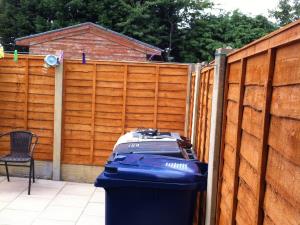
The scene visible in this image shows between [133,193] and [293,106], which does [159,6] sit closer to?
[133,193]

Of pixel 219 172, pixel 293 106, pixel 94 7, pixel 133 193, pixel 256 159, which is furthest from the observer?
pixel 94 7

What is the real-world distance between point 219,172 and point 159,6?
65.5ft

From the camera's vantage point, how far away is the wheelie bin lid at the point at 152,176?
3262 millimetres

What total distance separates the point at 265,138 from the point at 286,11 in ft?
77.7

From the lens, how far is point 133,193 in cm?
331

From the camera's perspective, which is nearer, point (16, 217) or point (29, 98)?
point (16, 217)

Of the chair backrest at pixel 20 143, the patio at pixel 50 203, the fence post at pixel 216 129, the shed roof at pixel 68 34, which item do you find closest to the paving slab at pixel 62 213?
the patio at pixel 50 203

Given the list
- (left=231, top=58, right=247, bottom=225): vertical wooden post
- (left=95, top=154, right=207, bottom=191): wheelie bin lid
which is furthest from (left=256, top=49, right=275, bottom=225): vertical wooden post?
(left=95, top=154, right=207, bottom=191): wheelie bin lid

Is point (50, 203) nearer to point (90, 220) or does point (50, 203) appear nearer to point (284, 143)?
point (90, 220)

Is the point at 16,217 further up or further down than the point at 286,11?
further down

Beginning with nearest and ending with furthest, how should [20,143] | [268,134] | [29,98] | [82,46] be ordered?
1. [268,134]
2. [20,143]
3. [29,98]
4. [82,46]

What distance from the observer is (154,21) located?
21.3 metres

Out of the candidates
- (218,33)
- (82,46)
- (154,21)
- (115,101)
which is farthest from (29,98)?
(218,33)

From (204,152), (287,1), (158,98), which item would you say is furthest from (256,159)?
(287,1)
